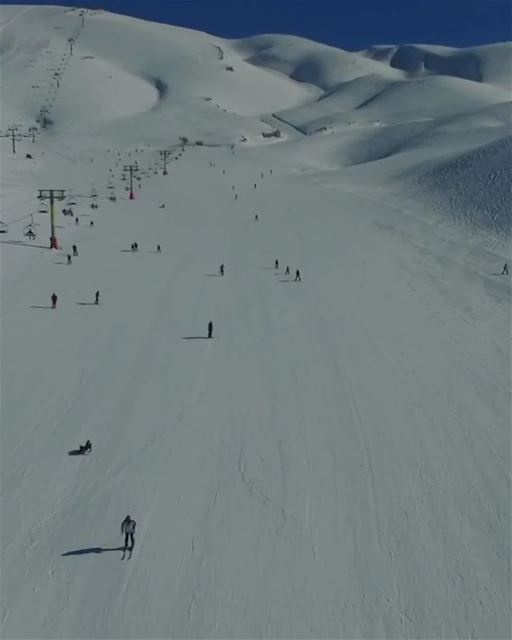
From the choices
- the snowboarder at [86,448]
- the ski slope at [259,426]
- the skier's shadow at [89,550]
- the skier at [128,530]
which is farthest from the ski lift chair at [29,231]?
the skier at [128,530]

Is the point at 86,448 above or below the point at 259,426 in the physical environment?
below

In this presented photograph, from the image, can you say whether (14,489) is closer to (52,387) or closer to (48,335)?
(52,387)

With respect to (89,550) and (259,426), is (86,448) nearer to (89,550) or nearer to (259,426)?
(89,550)

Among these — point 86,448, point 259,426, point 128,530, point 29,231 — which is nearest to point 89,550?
point 128,530

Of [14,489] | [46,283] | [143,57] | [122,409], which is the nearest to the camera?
[14,489]

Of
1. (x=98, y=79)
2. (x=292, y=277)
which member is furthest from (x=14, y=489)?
(x=98, y=79)

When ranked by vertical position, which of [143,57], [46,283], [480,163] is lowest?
[46,283]

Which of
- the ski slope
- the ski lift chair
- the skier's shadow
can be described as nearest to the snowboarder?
the ski slope
